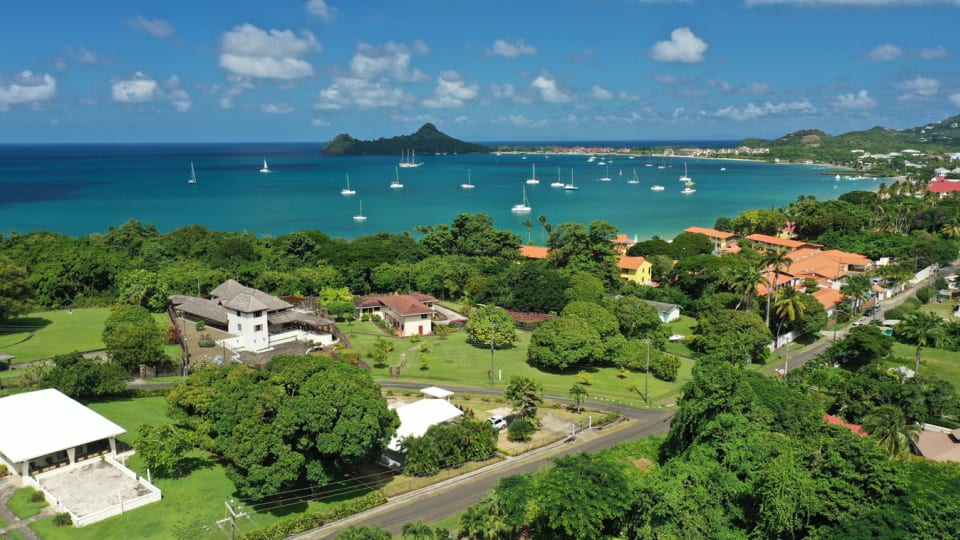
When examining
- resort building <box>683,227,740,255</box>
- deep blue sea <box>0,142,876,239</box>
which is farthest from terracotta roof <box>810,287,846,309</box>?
deep blue sea <box>0,142,876,239</box>

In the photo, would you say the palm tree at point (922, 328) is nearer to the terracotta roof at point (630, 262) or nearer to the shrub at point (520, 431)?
the terracotta roof at point (630, 262)

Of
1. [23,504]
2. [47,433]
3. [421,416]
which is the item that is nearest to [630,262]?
[421,416]

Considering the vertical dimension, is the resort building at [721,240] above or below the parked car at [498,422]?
above

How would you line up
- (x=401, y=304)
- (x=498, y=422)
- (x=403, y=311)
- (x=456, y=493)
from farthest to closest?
(x=401, y=304) → (x=403, y=311) → (x=498, y=422) → (x=456, y=493)

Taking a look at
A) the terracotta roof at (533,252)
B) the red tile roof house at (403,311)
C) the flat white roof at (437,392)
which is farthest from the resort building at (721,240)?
the flat white roof at (437,392)

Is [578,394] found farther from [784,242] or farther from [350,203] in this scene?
[350,203]

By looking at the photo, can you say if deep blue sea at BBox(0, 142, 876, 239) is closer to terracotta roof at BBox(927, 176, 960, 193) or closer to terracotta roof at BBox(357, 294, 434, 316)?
terracotta roof at BBox(927, 176, 960, 193)

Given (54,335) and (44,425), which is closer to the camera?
(44,425)
